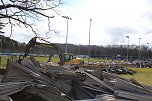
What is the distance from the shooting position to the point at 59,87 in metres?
8.88

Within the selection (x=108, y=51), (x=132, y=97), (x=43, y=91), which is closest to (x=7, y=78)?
(x=43, y=91)

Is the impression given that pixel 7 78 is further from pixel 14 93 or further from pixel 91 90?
pixel 91 90

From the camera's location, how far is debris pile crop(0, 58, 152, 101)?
294 inches

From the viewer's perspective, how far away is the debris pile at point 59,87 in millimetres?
7469

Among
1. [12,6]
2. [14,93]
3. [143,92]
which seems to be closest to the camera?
[14,93]

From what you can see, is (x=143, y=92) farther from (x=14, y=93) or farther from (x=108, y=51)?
(x=108, y=51)

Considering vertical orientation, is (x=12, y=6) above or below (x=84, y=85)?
above

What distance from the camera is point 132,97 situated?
331 inches

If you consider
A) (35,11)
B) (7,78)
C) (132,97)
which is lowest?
(132,97)

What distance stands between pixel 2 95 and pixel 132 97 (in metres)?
3.50

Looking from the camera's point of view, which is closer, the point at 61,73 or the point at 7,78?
the point at 7,78

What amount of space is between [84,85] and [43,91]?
2.21 m

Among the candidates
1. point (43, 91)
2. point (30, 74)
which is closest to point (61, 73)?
point (30, 74)

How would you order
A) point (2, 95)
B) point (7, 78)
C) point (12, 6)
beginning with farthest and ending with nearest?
point (12, 6) → point (7, 78) → point (2, 95)
